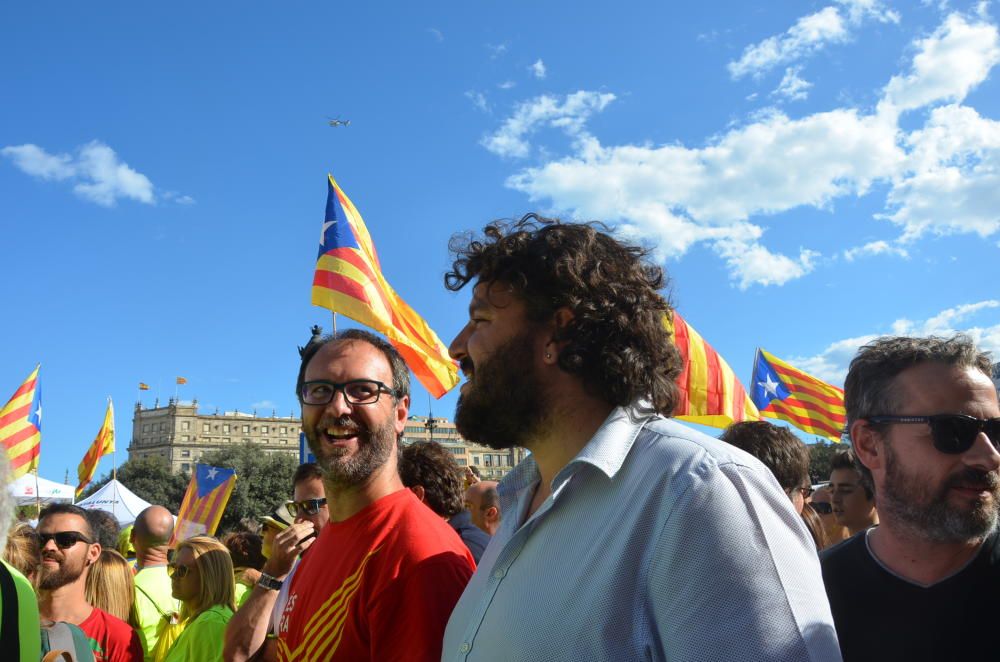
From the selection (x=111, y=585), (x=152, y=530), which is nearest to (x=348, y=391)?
(x=111, y=585)

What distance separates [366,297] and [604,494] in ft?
24.3

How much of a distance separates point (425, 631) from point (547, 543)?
0.79 meters

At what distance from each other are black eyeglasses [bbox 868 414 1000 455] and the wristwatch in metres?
2.69

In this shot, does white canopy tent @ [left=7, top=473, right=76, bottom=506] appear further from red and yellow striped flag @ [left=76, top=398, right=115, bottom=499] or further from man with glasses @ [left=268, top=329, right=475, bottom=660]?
man with glasses @ [left=268, top=329, right=475, bottom=660]

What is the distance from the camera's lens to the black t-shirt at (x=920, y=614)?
7.44 ft

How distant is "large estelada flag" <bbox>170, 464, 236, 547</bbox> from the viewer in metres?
12.3

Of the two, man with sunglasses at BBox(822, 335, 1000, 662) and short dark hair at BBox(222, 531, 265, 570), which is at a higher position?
man with sunglasses at BBox(822, 335, 1000, 662)

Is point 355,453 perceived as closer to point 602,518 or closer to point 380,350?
point 380,350

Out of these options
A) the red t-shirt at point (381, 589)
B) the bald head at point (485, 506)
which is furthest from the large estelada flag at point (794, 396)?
the red t-shirt at point (381, 589)

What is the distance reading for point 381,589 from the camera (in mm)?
2477

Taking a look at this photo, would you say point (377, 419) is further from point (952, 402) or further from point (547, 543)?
point (952, 402)

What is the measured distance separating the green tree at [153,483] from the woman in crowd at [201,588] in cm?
7559

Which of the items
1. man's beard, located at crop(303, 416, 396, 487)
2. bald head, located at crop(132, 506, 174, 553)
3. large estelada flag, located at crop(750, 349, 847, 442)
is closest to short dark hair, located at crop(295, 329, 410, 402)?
man's beard, located at crop(303, 416, 396, 487)

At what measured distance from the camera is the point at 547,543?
1.74 meters
